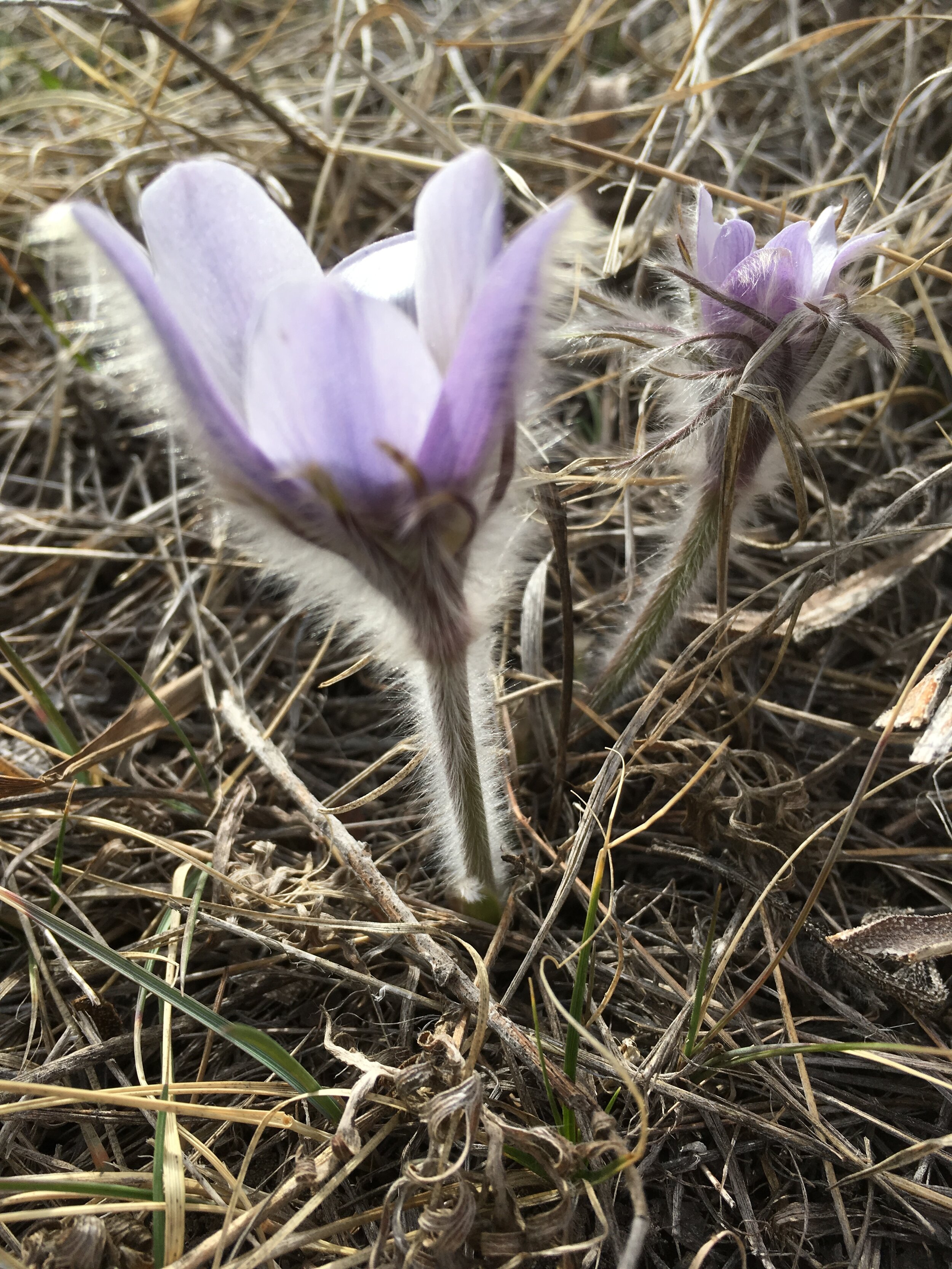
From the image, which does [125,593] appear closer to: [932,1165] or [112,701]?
[112,701]

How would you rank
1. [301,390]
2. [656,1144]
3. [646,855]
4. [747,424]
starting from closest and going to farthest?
[301,390] → [656,1144] → [747,424] → [646,855]

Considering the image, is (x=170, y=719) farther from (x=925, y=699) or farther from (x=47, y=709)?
(x=925, y=699)

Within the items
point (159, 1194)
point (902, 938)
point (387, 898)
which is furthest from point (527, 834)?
point (159, 1194)

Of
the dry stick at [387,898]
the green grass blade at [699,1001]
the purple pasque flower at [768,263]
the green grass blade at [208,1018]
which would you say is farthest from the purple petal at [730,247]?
the green grass blade at [208,1018]

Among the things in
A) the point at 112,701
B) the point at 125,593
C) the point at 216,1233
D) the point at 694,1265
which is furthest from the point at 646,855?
the point at 125,593

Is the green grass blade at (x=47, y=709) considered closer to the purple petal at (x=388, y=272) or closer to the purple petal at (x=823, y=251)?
the purple petal at (x=388, y=272)

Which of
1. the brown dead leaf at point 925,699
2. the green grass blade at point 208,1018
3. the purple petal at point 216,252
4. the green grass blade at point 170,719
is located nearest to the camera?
the purple petal at point 216,252
